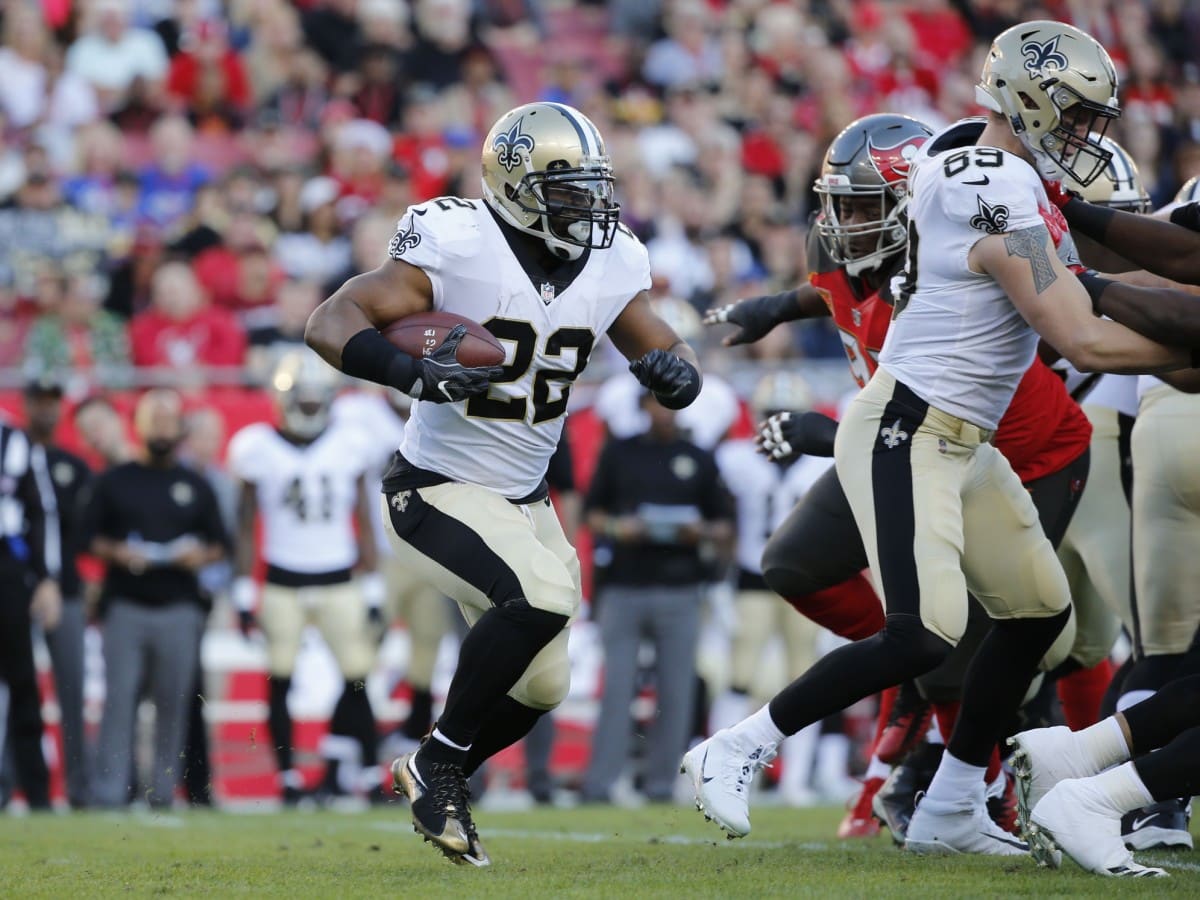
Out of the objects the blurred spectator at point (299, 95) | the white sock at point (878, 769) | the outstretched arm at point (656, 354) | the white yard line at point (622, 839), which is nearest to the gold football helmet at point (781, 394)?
the white yard line at point (622, 839)

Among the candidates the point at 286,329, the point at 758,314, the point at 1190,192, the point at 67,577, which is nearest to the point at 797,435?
the point at 758,314

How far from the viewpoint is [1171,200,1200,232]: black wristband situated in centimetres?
493

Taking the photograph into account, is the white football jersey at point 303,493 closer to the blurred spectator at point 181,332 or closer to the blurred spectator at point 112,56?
the blurred spectator at point 181,332

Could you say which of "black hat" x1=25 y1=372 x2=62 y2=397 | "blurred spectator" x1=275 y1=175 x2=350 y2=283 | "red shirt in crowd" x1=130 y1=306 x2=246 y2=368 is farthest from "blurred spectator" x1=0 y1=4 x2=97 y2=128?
"black hat" x1=25 y1=372 x2=62 y2=397

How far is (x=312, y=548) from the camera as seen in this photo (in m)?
9.05

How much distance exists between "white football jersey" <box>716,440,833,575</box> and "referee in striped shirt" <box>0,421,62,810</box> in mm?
3409

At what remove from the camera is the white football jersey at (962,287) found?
448cm

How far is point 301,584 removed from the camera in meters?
9.00

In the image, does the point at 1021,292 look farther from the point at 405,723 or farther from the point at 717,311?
the point at 405,723

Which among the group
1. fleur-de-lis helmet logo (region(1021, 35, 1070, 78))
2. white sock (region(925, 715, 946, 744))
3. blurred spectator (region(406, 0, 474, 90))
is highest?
blurred spectator (region(406, 0, 474, 90))

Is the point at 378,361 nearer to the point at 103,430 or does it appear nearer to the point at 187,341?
the point at 103,430

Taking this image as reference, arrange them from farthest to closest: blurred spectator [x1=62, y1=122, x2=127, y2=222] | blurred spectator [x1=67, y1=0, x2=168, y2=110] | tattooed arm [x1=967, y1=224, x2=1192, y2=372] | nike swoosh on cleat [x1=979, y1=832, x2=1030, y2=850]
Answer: blurred spectator [x1=67, y1=0, x2=168, y2=110], blurred spectator [x1=62, y1=122, x2=127, y2=222], nike swoosh on cleat [x1=979, y1=832, x2=1030, y2=850], tattooed arm [x1=967, y1=224, x2=1192, y2=372]

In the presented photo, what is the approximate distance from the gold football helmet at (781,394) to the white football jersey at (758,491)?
25 cm

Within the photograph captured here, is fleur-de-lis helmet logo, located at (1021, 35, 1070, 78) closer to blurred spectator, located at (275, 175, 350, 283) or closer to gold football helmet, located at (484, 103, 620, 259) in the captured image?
gold football helmet, located at (484, 103, 620, 259)
